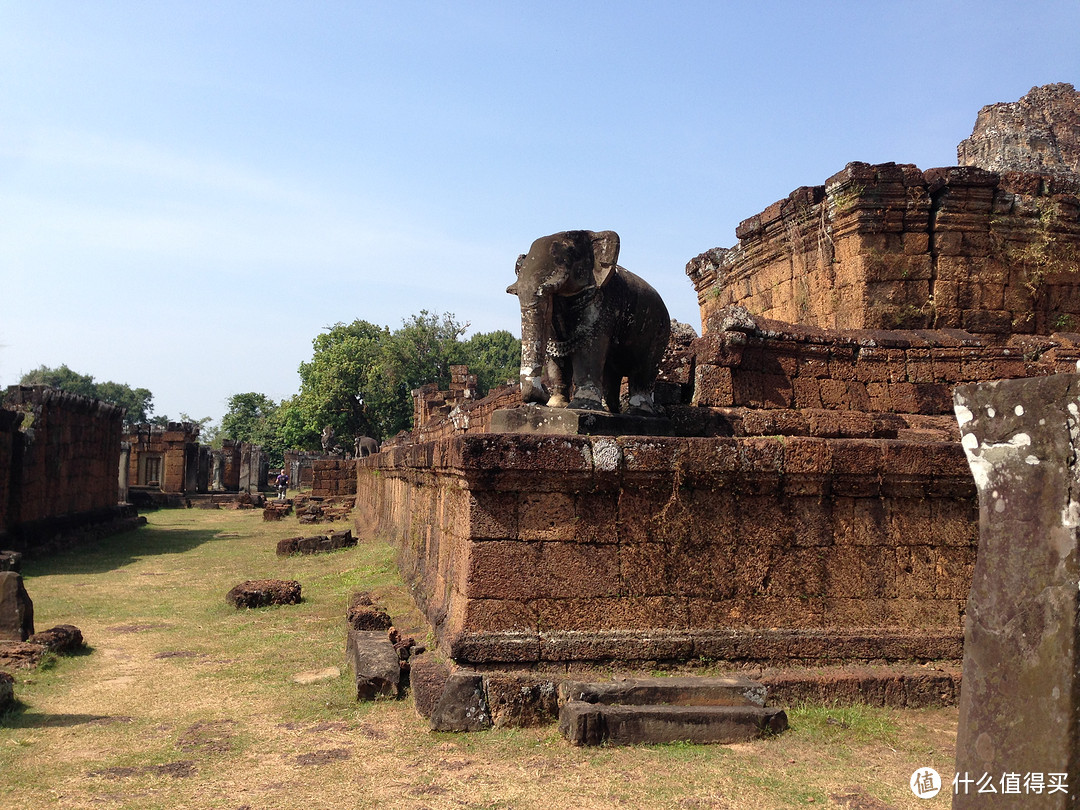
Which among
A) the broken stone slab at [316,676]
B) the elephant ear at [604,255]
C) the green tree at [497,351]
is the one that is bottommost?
the broken stone slab at [316,676]

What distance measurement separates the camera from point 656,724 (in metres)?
4.02

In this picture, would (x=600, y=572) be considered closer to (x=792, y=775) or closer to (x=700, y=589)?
(x=700, y=589)

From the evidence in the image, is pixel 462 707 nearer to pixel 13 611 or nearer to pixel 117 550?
pixel 13 611

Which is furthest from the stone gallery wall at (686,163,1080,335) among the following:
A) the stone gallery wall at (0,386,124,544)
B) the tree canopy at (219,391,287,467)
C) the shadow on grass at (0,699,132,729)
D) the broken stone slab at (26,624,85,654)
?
the tree canopy at (219,391,287,467)

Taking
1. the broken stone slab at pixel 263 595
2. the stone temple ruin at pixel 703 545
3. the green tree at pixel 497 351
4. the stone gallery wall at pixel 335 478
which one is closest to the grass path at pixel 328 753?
the stone temple ruin at pixel 703 545

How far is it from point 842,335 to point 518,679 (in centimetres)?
440

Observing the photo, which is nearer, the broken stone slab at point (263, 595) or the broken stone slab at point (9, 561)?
the broken stone slab at point (263, 595)

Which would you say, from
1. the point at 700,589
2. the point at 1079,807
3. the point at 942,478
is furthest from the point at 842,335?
the point at 1079,807

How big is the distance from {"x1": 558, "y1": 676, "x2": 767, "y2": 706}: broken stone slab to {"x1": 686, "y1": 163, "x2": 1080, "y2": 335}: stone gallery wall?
5849 millimetres

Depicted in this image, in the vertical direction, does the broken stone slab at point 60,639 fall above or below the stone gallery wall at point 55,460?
below

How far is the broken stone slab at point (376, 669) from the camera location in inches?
190

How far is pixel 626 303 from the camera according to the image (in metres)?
5.58

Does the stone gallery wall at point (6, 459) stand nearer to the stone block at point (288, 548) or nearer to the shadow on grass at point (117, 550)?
the shadow on grass at point (117, 550)

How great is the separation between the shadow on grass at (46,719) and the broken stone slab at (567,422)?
110 inches
